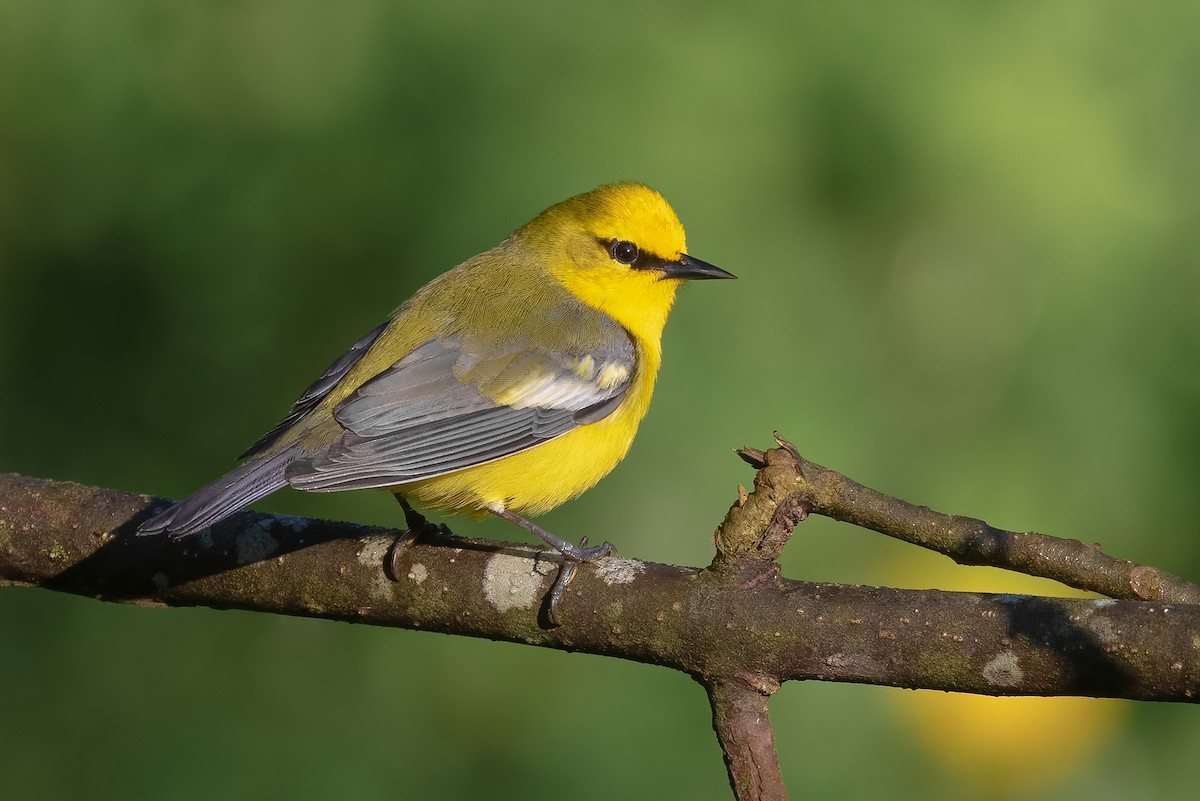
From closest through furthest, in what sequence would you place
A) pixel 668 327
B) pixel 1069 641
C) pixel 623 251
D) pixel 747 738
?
1. pixel 1069 641
2. pixel 747 738
3. pixel 623 251
4. pixel 668 327

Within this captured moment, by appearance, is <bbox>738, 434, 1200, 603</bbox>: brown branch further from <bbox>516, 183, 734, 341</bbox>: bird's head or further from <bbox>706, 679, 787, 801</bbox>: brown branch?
<bbox>516, 183, 734, 341</bbox>: bird's head

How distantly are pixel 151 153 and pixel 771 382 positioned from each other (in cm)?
245

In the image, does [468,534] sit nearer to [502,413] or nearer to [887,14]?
[502,413]

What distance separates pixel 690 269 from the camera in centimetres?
411

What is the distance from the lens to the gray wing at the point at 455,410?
3.35m

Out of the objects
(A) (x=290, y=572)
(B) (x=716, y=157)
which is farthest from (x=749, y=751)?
(B) (x=716, y=157)

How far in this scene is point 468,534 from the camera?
4.39 m

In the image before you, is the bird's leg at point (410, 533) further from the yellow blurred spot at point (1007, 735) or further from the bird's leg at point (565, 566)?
the yellow blurred spot at point (1007, 735)

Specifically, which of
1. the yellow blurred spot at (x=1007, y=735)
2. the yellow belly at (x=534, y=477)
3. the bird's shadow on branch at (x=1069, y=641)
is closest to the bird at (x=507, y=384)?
the yellow belly at (x=534, y=477)

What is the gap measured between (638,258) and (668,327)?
39 centimetres

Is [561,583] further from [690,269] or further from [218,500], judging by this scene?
[690,269]

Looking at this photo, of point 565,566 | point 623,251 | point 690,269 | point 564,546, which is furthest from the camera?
point 623,251

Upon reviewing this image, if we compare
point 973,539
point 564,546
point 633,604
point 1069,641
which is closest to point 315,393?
point 564,546

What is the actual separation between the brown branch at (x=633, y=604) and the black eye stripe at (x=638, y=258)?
1.11 metres
